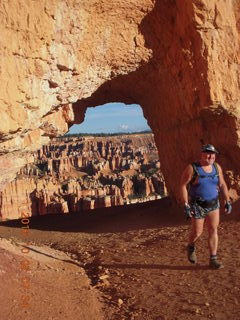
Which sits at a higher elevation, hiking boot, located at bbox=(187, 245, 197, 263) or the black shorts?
the black shorts

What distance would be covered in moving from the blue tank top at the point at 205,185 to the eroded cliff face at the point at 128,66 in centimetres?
374

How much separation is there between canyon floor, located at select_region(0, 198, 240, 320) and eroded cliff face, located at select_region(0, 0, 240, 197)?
2688 mm

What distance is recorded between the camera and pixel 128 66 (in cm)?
1073

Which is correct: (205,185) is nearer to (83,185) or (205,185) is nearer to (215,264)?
(215,264)

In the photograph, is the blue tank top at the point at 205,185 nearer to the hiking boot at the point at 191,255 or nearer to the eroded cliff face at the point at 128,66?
the hiking boot at the point at 191,255

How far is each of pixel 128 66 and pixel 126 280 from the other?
6546 millimetres

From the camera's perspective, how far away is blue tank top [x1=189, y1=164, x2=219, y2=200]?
554 cm

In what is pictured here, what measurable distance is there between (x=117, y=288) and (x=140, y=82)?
26.9ft

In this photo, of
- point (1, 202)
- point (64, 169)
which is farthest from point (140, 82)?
point (64, 169)

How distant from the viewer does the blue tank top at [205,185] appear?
554 centimetres

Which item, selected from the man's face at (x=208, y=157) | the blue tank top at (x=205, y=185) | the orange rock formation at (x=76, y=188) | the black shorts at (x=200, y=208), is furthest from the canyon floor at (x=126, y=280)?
the orange rock formation at (x=76, y=188)

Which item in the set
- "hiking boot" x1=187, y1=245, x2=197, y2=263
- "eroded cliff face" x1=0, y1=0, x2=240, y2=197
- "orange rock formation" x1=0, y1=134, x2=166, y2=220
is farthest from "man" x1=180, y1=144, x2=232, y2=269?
"orange rock formation" x1=0, y1=134, x2=166, y2=220

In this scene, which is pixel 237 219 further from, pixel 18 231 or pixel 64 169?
pixel 64 169

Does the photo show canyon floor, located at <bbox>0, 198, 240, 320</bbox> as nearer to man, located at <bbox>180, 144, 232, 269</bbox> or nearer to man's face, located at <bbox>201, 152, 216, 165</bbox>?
man, located at <bbox>180, 144, 232, 269</bbox>
